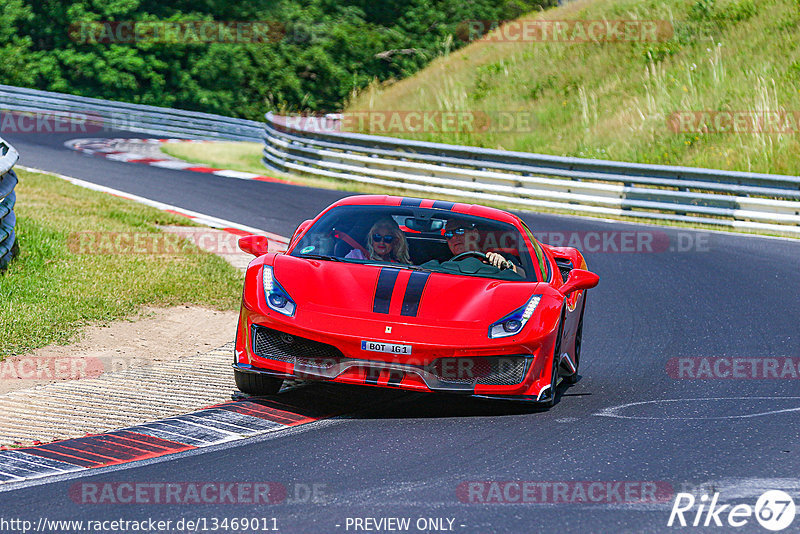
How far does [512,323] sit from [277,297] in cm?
148

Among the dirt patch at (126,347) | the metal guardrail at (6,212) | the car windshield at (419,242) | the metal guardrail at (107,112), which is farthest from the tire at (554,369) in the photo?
the metal guardrail at (107,112)

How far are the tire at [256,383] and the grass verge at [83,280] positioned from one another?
205cm

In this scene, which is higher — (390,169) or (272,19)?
(272,19)

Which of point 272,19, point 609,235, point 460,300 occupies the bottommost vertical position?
Answer: point 609,235

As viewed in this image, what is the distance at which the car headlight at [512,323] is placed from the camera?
6555 mm

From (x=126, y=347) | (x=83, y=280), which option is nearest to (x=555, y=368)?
(x=126, y=347)

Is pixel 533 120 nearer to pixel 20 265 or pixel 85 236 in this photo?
pixel 85 236

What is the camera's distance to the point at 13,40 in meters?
39.4

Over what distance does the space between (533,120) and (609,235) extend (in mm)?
10400


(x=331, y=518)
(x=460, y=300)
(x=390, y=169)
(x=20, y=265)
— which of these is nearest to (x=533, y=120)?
(x=390, y=169)

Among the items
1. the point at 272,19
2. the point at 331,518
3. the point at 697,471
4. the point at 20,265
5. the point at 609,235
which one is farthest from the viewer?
the point at 272,19

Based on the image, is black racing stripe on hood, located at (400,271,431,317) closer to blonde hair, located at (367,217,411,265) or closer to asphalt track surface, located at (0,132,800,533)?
blonde hair, located at (367,217,411,265)

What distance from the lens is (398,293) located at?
6730 mm

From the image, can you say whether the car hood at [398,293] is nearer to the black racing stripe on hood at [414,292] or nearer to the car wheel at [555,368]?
the black racing stripe on hood at [414,292]
